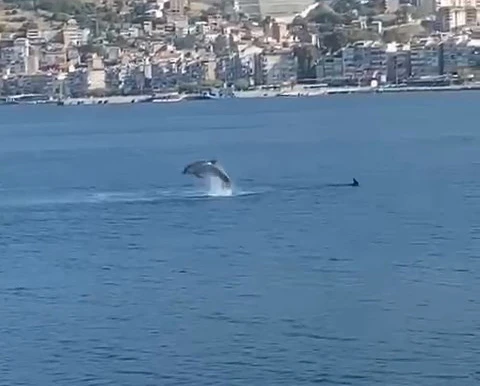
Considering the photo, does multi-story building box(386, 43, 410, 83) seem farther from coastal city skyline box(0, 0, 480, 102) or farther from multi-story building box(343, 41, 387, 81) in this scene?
multi-story building box(343, 41, 387, 81)

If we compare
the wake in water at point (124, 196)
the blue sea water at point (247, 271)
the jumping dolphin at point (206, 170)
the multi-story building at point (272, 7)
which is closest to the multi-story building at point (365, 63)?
the multi-story building at point (272, 7)

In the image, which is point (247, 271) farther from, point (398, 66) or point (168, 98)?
point (398, 66)

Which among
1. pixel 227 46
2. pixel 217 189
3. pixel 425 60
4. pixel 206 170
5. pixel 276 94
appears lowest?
pixel 276 94

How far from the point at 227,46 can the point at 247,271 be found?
79.9 metres

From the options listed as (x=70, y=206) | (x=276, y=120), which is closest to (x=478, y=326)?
(x=70, y=206)

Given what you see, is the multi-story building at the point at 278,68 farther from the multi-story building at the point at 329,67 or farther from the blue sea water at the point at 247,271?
the blue sea water at the point at 247,271

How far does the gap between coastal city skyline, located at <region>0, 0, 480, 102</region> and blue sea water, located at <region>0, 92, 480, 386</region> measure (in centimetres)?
5269

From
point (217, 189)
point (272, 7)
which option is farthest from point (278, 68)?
point (217, 189)

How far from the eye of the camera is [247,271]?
18.1m

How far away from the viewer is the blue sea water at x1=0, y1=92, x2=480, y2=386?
543 inches

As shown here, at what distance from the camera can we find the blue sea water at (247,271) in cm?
1380

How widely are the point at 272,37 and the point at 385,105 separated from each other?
34418 mm

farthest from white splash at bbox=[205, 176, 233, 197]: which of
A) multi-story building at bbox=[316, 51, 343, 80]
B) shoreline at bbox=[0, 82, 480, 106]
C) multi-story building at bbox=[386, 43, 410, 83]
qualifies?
multi-story building at bbox=[316, 51, 343, 80]

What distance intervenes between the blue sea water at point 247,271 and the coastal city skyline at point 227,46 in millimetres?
52693
